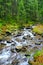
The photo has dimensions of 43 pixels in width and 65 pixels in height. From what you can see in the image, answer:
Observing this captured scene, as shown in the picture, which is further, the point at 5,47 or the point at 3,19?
the point at 3,19

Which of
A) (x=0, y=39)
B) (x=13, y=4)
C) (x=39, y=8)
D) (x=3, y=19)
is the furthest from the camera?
(x=39, y=8)

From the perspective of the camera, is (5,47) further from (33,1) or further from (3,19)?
(33,1)

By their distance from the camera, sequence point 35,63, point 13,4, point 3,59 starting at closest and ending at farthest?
point 35,63 < point 3,59 < point 13,4

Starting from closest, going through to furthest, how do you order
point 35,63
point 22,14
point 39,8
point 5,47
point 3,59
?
point 35,63 < point 3,59 < point 5,47 < point 22,14 < point 39,8

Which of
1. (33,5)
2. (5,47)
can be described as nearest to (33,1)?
(33,5)

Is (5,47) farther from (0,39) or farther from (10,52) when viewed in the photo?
(0,39)

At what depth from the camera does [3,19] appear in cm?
5784

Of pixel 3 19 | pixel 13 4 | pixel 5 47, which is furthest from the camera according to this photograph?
pixel 13 4

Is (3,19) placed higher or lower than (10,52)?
lower

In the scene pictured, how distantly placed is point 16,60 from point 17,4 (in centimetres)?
4535

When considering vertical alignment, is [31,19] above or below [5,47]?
below

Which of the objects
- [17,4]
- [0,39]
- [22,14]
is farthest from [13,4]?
[0,39]

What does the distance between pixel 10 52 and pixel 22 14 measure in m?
36.6

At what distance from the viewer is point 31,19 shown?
6862 cm
